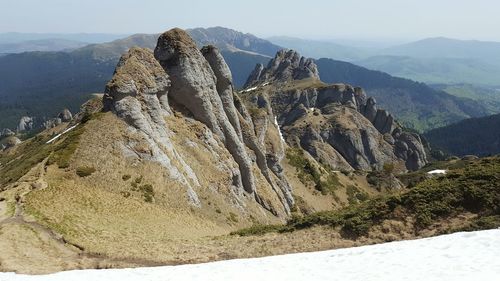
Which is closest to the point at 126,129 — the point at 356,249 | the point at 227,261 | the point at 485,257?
the point at 227,261

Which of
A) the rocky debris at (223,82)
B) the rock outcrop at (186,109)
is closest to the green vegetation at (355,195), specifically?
the rock outcrop at (186,109)

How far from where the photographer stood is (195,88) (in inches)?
2835

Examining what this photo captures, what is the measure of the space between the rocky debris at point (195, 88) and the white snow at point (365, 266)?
45610 mm

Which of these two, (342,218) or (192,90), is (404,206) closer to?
(342,218)

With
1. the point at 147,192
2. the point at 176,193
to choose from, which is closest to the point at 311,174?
the point at 176,193

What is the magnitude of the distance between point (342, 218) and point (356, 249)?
5012mm

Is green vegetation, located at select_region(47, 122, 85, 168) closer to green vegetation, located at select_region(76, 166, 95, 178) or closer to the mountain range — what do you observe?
the mountain range

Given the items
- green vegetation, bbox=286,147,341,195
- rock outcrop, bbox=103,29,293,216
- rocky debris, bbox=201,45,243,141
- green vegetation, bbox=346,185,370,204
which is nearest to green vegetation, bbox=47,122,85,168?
rock outcrop, bbox=103,29,293,216

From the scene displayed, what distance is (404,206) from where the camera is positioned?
31.7 m

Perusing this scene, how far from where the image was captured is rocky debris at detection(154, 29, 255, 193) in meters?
71.8

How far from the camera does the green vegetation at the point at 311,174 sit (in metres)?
120

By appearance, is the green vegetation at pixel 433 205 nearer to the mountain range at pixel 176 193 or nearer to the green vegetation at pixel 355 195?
the mountain range at pixel 176 193

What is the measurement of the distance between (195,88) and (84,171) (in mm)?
28934

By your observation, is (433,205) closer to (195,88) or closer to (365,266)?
(365,266)
